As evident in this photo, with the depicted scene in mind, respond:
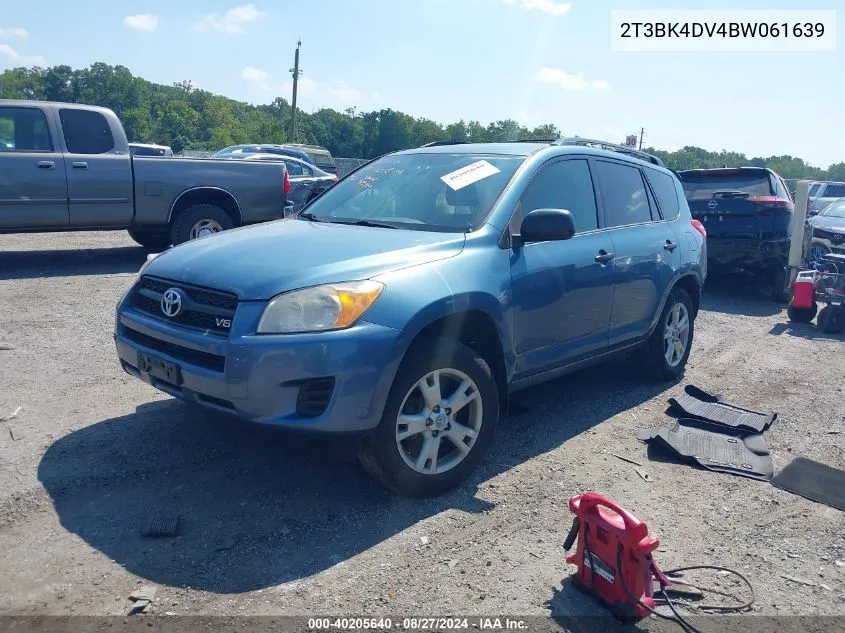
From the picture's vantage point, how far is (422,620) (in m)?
2.88

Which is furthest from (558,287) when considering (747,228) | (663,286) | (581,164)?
(747,228)

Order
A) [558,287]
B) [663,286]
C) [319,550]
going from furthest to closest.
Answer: [663,286]
[558,287]
[319,550]

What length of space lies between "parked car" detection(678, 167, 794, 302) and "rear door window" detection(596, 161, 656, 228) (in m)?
4.85

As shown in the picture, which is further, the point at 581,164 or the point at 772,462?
the point at 581,164

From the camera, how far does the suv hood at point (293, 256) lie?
357 centimetres

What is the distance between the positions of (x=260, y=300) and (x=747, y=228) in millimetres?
8852

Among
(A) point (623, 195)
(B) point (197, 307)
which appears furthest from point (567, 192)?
(B) point (197, 307)

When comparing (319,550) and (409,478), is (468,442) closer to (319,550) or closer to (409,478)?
→ (409,478)

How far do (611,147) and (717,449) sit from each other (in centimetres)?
263

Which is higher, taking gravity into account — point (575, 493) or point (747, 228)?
point (747, 228)

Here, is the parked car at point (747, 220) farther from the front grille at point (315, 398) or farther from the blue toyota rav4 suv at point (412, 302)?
the front grille at point (315, 398)

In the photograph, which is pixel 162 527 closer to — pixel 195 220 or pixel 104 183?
pixel 104 183

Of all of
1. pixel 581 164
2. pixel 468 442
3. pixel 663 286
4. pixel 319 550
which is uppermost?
pixel 581 164

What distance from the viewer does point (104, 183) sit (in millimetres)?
9328
